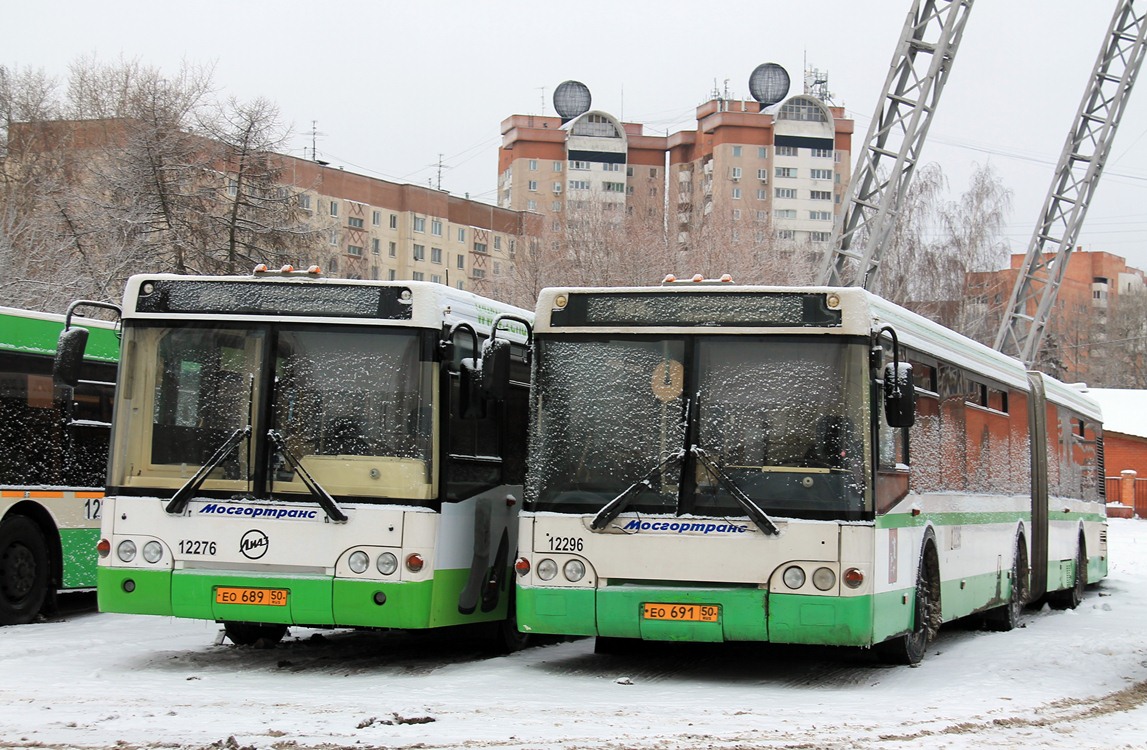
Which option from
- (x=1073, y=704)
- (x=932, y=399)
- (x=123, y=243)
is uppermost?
(x=123, y=243)

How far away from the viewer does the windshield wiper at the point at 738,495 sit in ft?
36.4

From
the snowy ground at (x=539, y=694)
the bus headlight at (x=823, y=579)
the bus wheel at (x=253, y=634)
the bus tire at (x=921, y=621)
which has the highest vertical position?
the bus headlight at (x=823, y=579)

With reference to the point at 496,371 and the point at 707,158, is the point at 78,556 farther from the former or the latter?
the point at 707,158

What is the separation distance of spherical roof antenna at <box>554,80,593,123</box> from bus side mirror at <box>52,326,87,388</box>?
121335 mm

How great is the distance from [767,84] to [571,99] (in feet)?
53.0

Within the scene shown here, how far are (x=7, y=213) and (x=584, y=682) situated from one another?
3283 centimetres

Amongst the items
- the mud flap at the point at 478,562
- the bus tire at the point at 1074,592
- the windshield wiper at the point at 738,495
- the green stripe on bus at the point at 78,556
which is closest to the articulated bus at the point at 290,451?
the mud flap at the point at 478,562

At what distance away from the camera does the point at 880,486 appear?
447 inches

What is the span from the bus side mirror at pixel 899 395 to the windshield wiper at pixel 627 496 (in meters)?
1.52

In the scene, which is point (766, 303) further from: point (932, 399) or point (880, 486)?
Result: point (932, 399)

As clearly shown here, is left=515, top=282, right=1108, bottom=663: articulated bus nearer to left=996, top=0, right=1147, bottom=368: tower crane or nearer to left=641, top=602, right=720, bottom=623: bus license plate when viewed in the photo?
left=641, top=602, right=720, bottom=623: bus license plate

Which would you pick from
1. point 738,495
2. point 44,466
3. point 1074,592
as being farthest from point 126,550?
point 1074,592

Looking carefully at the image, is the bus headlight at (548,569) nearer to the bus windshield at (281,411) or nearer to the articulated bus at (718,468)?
the articulated bus at (718,468)

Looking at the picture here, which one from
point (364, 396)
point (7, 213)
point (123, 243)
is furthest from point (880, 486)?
point (7, 213)
